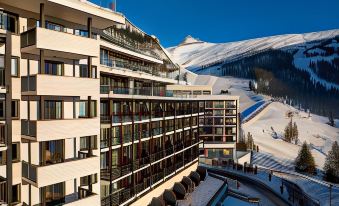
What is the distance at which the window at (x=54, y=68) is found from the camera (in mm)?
25447

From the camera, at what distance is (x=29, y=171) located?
2223cm

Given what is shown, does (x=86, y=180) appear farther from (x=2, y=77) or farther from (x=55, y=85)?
(x=2, y=77)

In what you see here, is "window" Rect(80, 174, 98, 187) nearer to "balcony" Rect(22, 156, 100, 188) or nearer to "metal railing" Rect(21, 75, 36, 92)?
"balcony" Rect(22, 156, 100, 188)

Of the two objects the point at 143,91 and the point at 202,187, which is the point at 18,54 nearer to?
the point at 143,91

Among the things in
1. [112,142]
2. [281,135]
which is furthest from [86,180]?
[281,135]

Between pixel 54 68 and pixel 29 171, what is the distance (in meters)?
8.05

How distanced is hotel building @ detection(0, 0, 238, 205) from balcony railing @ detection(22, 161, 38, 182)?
0.21 ft

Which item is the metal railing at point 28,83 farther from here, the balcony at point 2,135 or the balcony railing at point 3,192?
the balcony railing at point 3,192

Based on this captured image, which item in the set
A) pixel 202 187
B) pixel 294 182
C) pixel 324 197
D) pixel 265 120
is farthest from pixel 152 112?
pixel 265 120

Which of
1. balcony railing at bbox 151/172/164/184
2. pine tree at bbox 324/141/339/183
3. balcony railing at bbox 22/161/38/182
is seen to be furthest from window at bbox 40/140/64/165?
pine tree at bbox 324/141/339/183

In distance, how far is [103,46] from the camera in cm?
3569

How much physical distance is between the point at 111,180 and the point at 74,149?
6.33m

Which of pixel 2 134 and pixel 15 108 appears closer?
pixel 2 134

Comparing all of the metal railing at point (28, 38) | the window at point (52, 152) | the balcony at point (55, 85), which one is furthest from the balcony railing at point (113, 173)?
the metal railing at point (28, 38)
